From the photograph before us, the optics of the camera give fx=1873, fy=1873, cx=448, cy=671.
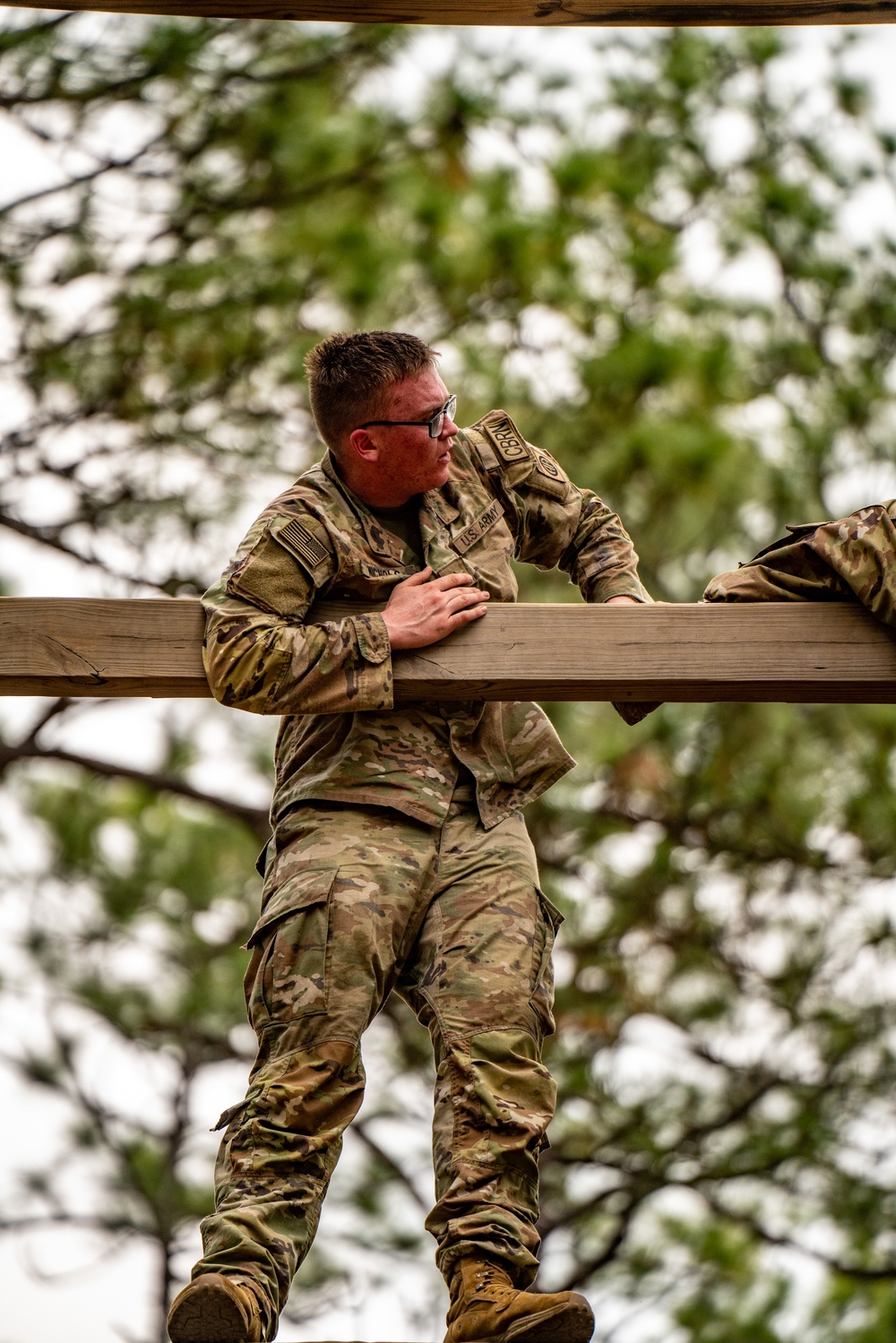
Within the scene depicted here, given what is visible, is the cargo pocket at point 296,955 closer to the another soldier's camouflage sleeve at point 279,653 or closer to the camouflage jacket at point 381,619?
the camouflage jacket at point 381,619

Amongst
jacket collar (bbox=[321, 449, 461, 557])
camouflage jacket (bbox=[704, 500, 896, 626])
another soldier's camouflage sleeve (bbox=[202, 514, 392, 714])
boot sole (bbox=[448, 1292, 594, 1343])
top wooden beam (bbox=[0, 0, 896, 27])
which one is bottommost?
boot sole (bbox=[448, 1292, 594, 1343])

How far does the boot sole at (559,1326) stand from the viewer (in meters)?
2.37

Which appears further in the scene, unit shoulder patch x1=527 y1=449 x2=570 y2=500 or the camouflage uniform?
unit shoulder patch x1=527 y1=449 x2=570 y2=500

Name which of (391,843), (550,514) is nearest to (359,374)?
(550,514)

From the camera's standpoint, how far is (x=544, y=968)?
287 centimetres

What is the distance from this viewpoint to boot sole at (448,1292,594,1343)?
2.37 metres

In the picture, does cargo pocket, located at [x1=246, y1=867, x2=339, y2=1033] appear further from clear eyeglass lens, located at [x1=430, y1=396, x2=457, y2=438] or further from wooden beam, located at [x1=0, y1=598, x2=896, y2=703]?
clear eyeglass lens, located at [x1=430, y1=396, x2=457, y2=438]

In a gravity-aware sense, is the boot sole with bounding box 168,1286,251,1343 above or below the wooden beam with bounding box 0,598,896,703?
below

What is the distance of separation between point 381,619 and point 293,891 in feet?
1.41

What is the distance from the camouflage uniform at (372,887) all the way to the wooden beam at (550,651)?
3.6 inches

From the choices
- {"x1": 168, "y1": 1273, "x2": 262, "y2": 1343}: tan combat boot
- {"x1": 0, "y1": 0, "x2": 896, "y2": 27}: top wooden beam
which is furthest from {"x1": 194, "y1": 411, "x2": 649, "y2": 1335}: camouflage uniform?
{"x1": 0, "y1": 0, "x2": 896, "y2": 27}: top wooden beam

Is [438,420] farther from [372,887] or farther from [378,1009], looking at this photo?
[378,1009]

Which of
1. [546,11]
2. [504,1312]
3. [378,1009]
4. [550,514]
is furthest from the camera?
[550,514]

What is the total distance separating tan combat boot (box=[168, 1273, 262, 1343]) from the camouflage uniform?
108 mm
